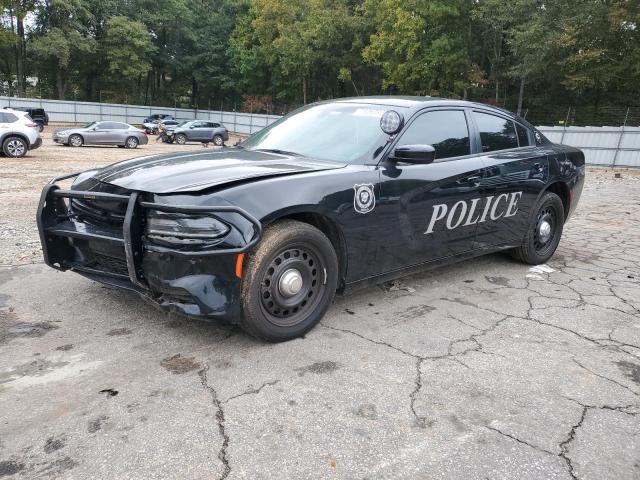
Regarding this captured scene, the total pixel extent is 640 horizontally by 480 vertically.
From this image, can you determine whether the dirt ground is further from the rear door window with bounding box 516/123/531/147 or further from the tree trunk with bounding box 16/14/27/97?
the tree trunk with bounding box 16/14/27/97

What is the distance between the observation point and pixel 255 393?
108 inches

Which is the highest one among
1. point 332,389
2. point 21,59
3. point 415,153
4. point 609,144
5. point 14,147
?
point 21,59

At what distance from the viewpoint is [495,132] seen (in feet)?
15.9

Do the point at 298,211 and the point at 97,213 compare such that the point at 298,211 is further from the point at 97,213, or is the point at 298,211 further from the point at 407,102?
the point at 407,102

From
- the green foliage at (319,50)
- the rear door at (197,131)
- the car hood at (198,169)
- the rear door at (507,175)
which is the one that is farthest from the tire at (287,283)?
the green foliage at (319,50)

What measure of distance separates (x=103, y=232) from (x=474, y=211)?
2936mm

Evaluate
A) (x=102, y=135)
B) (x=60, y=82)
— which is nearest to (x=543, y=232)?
(x=102, y=135)

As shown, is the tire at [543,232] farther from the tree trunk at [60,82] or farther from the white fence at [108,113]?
the tree trunk at [60,82]

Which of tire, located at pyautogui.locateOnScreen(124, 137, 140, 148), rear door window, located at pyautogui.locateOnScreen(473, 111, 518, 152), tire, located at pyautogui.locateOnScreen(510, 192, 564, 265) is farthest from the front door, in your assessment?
tire, located at pyautogui.locateOnScreen(124, 137, 140, 148)

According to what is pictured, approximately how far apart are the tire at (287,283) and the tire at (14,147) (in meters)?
14.8

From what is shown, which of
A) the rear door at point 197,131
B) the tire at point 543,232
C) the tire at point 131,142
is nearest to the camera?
the tire at point 543,232

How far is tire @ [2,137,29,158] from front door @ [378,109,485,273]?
14.6 m

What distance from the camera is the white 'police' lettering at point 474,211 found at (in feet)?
13.6

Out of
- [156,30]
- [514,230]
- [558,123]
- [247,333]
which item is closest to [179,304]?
[247,333]
